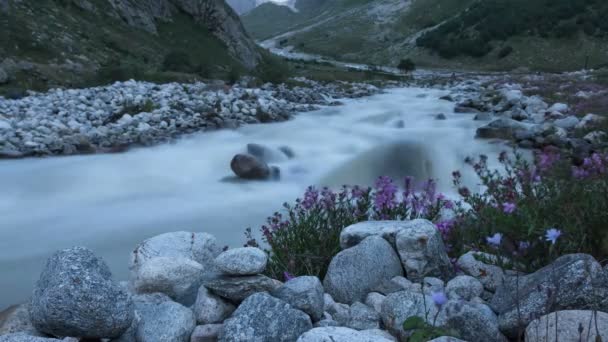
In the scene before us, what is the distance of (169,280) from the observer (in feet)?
12.6

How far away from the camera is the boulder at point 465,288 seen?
3362mm

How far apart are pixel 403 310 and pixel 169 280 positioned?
1.83 m

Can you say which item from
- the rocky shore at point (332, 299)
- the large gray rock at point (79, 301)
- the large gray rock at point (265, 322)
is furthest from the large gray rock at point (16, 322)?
the large gray rock at point (265, 322)

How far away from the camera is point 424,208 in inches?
193

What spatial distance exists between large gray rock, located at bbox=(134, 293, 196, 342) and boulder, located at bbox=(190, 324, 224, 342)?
0.22 feet

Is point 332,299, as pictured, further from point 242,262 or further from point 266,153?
point 266,153

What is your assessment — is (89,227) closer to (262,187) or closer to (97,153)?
(262,187)

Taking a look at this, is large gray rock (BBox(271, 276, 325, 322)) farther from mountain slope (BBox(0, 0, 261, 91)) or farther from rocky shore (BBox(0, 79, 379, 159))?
mountain slope (BBox(0, 0, 261, 91))

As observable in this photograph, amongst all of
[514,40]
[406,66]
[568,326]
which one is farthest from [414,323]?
[514,40]

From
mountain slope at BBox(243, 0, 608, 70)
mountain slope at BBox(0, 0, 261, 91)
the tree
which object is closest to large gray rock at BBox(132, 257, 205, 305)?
mountain slope at BBox(0, 0, 261, 91)

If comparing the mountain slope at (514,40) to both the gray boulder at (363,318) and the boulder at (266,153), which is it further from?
the gray boulder at (363,318)

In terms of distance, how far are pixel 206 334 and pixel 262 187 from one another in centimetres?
588

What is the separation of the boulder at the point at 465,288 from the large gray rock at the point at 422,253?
13.4 inches

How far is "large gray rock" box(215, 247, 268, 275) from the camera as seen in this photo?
11.1ft
